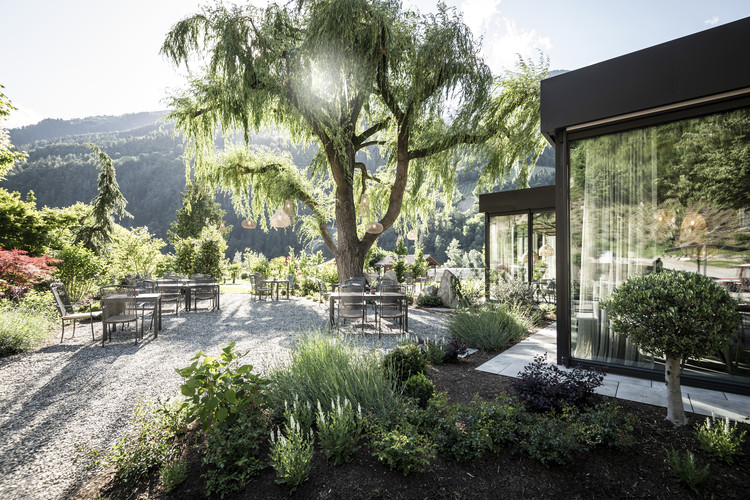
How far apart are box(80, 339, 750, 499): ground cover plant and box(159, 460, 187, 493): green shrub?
4 cm

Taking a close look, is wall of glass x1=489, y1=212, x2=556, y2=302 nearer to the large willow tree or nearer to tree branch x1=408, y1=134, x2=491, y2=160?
the large willow tree

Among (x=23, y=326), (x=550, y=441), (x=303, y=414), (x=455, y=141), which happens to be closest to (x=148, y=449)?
(x=303, y=414)

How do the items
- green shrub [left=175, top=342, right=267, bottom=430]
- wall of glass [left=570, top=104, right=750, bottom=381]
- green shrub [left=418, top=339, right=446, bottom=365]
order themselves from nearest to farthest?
1. green shrub [left=175, top=342, right=267, bottom=430]
2. wall of glass [left=570, top=104, right=750, bottom=381]
3. green shrub [left=418, top=339, right=446, bottom=365]

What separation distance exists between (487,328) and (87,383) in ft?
16.6

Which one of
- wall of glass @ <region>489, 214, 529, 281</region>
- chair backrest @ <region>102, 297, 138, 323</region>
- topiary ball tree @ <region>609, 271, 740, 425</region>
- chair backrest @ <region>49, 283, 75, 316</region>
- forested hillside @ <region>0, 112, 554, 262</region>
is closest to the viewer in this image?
topiary ball tree @ <region>609, 271, 740, 425</region>

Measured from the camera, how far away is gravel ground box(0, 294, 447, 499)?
2.35 meters

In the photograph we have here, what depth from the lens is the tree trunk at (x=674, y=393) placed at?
2547mm

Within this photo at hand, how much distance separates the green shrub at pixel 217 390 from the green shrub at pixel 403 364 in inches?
47.9

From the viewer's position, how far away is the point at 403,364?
3.29m

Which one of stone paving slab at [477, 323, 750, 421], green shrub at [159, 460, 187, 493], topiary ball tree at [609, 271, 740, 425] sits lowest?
stone paving slab at [477, 323, 750, 421]

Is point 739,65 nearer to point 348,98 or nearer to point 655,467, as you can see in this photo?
point 655,467

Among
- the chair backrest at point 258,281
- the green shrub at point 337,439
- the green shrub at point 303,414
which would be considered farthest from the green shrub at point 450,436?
the chair backrest at point 258,281

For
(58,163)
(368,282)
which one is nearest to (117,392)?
(368,282)

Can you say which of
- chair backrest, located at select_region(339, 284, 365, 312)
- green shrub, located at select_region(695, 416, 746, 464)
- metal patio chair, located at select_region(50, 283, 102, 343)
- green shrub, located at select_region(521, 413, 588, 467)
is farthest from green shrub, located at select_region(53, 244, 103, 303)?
green shrub, located at select_region(695, 416, 746, 464)
